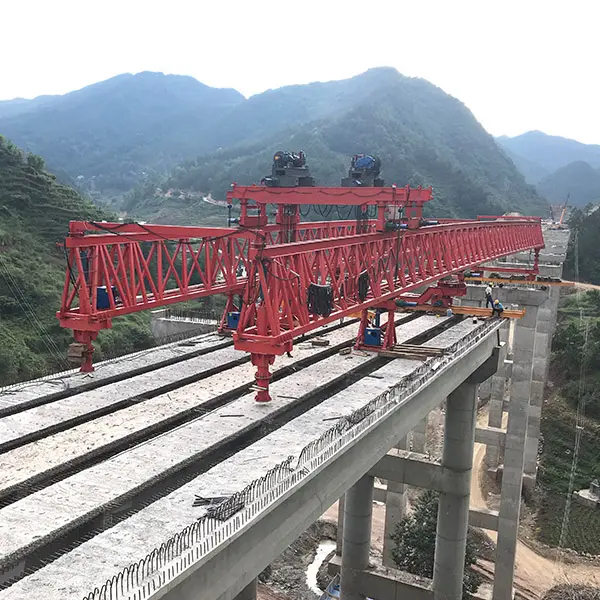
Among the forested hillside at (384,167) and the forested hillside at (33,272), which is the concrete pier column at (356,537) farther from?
the forested hillside at (384,167)

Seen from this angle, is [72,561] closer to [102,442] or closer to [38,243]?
[102,442]

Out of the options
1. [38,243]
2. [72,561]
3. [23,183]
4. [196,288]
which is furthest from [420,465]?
[23,183]

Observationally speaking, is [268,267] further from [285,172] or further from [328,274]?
[285,172]

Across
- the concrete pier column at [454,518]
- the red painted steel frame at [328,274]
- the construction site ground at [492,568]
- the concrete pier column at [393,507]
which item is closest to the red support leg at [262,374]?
the red painted steel frame at [328,274]

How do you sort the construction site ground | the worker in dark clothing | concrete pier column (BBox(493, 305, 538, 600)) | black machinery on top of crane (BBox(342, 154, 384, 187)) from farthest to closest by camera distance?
the construction site ground → concrete pier column (BBox(493, 305, 538, 600)) → the worker in dark clothing → black machinery on top of crane (BBox(342, 154, 384, 187))

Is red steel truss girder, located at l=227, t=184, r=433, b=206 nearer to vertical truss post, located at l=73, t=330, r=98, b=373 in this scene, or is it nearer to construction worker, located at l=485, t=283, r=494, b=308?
construction worker, located at l=485, t=283, r=494, b=308

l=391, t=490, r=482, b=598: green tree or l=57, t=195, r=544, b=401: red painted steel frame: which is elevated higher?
l=57, t=195, r=544, b=401: red painted steel frame

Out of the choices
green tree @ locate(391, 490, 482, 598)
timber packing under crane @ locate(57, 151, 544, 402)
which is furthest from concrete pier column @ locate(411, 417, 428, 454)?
timber packing under crane @ locate(57, 151, 544, 402)
